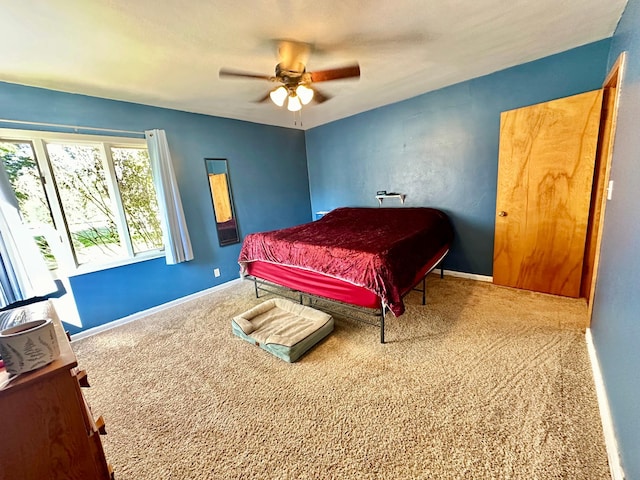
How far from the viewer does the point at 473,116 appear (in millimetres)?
3031

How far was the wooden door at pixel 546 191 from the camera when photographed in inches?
93.4

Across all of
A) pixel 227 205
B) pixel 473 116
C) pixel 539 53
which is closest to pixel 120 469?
pixel 227 205

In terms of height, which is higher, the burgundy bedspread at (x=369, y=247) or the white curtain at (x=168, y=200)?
the white curtain at (x=168, y=200)

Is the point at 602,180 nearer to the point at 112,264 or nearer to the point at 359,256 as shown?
the point at 359,256

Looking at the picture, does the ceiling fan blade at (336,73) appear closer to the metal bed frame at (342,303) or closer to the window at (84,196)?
the metal bed frame at (342,303)

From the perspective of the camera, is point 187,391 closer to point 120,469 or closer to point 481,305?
point 120,469

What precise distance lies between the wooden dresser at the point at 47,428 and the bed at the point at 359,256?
5.47ft

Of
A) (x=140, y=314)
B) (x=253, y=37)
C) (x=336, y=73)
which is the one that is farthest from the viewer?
(x=140, y=314)

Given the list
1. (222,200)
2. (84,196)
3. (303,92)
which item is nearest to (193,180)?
(222,200)

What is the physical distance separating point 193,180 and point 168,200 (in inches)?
19.3

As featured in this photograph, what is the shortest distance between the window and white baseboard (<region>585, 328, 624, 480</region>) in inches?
155

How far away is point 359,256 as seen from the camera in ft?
6.85

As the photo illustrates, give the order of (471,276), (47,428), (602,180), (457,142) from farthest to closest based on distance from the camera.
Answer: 1. (471,276)
2. (457,142)
3. (602,180)
4. (47,428)

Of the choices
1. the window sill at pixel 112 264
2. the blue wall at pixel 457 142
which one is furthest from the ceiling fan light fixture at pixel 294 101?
the window sill at pixel 112 264
